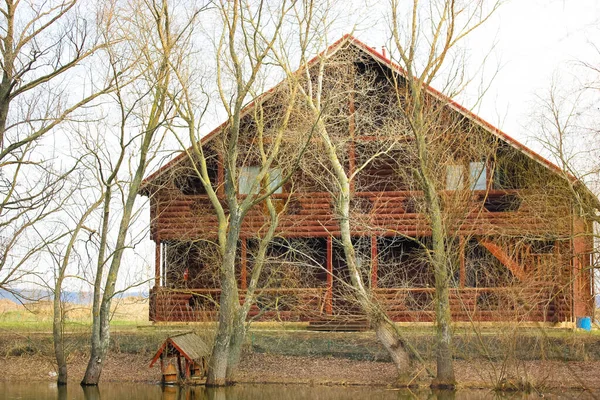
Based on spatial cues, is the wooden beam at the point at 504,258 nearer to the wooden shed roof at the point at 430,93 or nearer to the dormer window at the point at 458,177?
the dormer window at the point at 458,177

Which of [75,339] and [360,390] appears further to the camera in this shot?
[75,339]

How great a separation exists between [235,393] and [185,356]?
196cm

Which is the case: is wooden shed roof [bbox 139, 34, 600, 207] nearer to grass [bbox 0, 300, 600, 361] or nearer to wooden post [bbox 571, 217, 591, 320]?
wooden post [bbox 571, 217, 591, 320]

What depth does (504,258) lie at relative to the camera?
21797mm

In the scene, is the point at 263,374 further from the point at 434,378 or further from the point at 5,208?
the point at 5,208

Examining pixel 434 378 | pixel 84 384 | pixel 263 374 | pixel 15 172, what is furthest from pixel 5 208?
pixel 434 378

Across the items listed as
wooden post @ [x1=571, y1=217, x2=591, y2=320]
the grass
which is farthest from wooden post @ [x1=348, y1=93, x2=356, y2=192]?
wooden post @ [x1=571, y1=217, x2=591, y2=320]

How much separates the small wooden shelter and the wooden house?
91cm

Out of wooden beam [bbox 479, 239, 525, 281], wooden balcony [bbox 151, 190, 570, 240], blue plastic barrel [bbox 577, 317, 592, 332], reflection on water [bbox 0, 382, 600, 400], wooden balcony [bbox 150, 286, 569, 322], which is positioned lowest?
reflection on water [bbox 0, 382, 600, 400]

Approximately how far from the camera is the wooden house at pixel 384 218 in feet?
68.5

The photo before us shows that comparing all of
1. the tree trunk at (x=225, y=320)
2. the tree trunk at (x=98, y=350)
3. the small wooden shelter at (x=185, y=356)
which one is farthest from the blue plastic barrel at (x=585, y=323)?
the tree trunk at (x=98, y=350)

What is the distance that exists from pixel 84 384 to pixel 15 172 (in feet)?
19.8

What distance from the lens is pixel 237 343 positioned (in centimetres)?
2016

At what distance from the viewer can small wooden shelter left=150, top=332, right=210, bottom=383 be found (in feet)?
63.6
